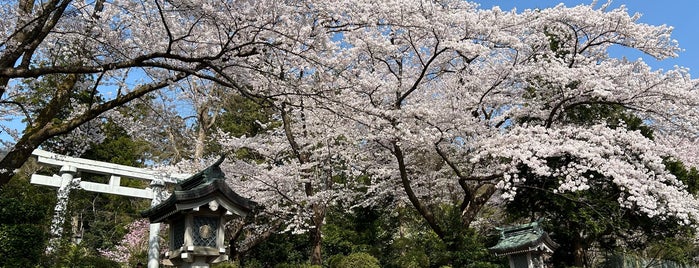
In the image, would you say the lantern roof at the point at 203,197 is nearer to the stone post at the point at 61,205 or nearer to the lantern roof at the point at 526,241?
the lantern roof at the point at 526,241

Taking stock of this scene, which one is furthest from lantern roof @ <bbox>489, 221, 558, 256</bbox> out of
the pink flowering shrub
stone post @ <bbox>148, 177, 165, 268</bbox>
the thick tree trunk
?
the pink flowering shrub

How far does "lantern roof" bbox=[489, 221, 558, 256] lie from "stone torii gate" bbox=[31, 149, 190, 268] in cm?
819

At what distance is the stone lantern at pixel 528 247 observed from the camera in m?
8.11

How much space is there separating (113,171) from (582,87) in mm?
12590

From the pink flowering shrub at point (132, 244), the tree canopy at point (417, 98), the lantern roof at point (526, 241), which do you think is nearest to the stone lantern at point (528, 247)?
the lantern roof at point (526, 241)

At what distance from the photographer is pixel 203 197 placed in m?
5.25

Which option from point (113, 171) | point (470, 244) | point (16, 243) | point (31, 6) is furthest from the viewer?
point (113, 171)

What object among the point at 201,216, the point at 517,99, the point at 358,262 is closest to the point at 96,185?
the point at 358,262

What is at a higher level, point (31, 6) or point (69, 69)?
point (31, 6)

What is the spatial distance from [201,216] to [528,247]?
17.8 ft

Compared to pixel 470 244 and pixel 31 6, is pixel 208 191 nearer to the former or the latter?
pixel 31 6

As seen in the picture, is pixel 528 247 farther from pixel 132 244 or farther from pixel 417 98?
pixel 132 244

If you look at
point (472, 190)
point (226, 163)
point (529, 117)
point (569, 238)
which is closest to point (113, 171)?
point (226, 163)

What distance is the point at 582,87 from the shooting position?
9766mm
